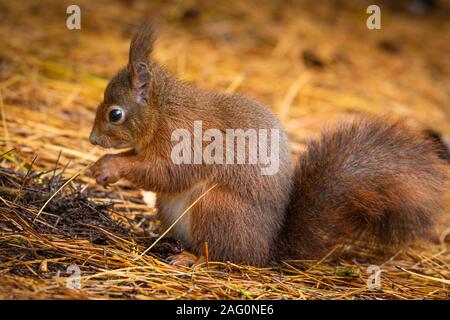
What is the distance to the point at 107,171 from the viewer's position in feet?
7.86

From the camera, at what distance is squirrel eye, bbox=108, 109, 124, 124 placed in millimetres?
2412

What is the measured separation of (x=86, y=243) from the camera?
220cm

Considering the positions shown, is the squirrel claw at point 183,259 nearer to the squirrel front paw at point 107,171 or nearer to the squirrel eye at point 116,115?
the squirrel front paw at point 107,171

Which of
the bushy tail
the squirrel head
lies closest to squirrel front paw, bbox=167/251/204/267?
the bushy tail

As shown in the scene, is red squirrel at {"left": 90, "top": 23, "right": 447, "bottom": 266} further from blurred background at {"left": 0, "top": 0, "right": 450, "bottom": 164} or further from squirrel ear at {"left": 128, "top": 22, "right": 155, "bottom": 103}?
blurred background at {"left": 0, "top": 0, "right": 450, "bottom": 164}

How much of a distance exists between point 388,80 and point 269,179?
2.59 m

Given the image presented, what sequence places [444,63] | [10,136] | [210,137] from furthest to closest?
[444,63] → [10,136] → [210,137]

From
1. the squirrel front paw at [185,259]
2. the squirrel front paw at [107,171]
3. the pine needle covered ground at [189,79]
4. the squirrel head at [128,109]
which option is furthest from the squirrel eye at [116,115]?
the squirrel front paw at [185,259]

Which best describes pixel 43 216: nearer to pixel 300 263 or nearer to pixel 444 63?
pixel 300 263

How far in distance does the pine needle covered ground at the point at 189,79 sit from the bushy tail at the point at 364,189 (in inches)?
6.0

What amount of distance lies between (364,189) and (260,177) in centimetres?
38

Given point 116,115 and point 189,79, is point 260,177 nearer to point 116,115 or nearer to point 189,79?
point 116,115

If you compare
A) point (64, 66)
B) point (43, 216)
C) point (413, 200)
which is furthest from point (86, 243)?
point (64, 66)

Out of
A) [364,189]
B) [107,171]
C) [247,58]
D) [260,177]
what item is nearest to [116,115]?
[107,171]
